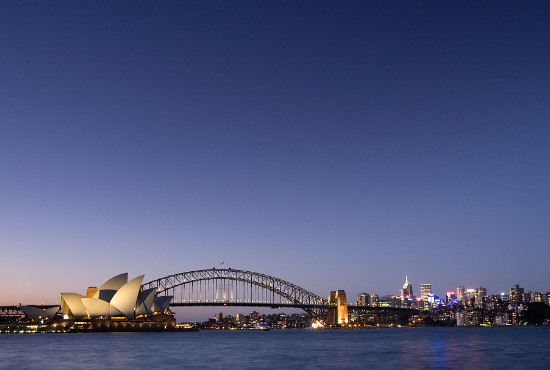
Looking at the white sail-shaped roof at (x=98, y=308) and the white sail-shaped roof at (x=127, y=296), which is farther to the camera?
the white sail-shaped roof at (x=98, y=308)

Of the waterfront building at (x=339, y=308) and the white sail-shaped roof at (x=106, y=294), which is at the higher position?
the white sail-shaped roof at (x=106, y=294)

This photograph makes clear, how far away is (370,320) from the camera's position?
15588 centimetres

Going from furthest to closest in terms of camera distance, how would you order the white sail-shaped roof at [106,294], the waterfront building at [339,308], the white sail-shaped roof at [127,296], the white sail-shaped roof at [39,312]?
the waterfront building at [339,308] < the white sail-shaped roof at [39,312] < the white sail-shaped roof at [106,294] < the white sail-shaped roof at [127,296]

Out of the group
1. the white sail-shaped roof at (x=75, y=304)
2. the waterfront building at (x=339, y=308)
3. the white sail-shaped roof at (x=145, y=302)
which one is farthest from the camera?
the waterfront building at (x=339, y=308)

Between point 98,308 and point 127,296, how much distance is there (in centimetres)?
691

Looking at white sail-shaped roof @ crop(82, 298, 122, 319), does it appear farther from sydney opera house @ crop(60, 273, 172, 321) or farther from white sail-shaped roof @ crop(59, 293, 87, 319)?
white sail-shaped roof @ crop(59, 293, 87, 319)

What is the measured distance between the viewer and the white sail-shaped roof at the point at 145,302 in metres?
102

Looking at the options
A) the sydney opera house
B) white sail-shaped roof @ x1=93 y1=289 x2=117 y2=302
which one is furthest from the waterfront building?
white sail-shaped roof @ x1=93 y1=289 x2=117 y2=302

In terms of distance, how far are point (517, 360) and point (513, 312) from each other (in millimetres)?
156860

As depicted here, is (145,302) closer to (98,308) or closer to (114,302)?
(114,302)

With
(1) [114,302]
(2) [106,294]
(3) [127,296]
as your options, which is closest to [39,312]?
(2) [106,294]

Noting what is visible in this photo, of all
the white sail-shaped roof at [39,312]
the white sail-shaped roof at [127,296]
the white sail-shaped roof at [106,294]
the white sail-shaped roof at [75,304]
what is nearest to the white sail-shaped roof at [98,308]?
the white sail-shaped roof at [106,294]

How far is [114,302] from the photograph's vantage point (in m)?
96.2

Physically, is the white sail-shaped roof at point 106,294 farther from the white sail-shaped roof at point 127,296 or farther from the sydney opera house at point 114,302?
the white sail-shaped roof at point 127,296
